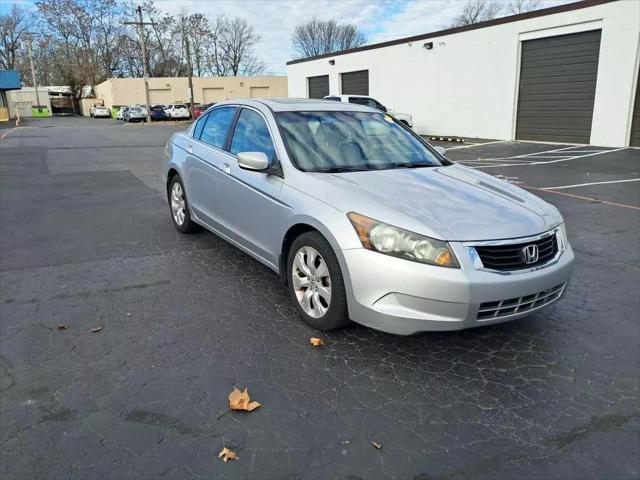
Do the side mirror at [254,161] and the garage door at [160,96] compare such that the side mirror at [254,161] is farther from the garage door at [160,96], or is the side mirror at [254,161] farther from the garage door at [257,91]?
the garage door at [160,96]

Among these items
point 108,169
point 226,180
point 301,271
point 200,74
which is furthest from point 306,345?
point 200,74

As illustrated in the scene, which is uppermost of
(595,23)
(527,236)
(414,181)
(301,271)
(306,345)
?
(595,23)

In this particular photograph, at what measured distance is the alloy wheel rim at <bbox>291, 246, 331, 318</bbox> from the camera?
3.55 meters

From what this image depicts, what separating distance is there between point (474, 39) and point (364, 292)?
69.8ft

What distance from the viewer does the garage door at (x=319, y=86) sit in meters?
32.3

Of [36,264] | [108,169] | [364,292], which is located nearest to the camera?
[364,292]

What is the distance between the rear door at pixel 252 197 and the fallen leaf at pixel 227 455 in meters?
1.79

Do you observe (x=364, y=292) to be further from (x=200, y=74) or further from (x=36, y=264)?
(x=200, y=74)

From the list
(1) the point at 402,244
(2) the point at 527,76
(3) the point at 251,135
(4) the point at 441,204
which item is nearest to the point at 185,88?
(2) the point at 527,76

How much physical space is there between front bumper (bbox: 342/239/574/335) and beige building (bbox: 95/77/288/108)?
204 ft

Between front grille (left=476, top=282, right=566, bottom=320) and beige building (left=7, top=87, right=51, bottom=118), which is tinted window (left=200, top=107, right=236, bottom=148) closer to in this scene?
front grille (left=476, top=282, right=566, bottom=320)

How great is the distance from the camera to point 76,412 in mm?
2783

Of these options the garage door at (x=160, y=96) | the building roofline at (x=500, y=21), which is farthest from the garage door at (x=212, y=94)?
the building roofline at (x=500, y=21)

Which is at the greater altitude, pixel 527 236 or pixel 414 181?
pixel 414 181
